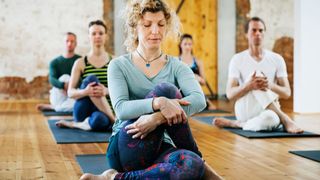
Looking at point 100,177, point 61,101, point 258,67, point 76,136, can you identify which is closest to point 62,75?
point 61,101

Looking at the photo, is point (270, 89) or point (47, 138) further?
point (270, 89)

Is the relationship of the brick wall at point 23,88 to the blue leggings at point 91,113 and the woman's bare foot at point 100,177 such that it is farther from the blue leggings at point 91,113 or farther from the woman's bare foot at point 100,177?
the woman's bare foot at point 100,177

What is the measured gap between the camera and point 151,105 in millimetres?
2207

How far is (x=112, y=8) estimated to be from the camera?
8.50 meters

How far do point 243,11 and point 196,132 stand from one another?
4722 mm

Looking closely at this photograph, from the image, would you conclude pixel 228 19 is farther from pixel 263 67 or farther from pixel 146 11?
pixel 146 11

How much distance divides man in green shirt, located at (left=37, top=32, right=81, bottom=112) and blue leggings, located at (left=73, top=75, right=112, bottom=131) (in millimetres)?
1593

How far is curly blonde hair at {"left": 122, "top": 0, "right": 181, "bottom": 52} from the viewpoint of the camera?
2406 mm

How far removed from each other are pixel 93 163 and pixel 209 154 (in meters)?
0.82

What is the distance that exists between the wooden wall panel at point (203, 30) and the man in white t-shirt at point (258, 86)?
4073mm

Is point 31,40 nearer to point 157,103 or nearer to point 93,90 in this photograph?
point 93,90

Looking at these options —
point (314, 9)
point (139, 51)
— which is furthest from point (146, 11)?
point (314, 9)

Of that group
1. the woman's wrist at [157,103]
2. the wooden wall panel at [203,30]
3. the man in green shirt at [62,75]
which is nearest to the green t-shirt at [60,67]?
the man in green shirt at [62,75]

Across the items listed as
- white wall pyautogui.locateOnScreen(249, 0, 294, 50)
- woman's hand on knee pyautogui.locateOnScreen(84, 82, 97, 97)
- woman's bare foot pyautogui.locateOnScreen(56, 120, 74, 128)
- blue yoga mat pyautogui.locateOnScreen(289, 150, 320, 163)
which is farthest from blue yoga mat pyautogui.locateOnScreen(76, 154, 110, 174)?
white wall pyautogui.locateOnScreen(249, 0, 294, 50)
